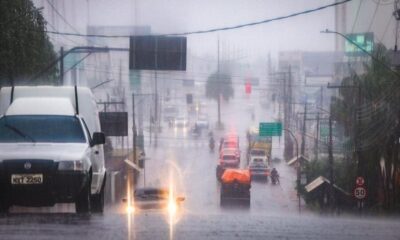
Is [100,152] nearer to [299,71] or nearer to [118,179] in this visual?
[118,179]

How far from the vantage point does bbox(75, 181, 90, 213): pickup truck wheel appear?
41.0 feet

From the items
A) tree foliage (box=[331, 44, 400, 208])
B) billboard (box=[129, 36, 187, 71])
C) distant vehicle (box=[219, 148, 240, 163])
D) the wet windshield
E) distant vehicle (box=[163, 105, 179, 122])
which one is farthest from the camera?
distant vehicle (box=[163, 105, 179, 122])

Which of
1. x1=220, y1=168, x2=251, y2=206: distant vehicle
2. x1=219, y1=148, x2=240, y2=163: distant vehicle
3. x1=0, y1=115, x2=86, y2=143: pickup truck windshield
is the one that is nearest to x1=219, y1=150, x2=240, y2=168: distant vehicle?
x1=219, y1=148, x2=240, y2=163: distant vehicle

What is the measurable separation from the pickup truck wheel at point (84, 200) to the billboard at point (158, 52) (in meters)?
19.3

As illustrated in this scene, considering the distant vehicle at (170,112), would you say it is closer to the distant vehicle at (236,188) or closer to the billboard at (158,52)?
the distant vehicle at (236,188)

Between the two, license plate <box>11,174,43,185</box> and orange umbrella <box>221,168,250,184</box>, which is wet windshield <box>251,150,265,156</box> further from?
license plate <box>11,174,43,185</box>

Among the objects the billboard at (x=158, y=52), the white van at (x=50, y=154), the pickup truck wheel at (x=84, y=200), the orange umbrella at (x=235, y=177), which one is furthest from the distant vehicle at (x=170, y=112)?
the pickup truck wheel at (x=84, y=200)

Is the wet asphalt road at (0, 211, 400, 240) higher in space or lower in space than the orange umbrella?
higher

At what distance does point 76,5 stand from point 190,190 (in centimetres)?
8474

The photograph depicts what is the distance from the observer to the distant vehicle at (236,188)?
1823 inches

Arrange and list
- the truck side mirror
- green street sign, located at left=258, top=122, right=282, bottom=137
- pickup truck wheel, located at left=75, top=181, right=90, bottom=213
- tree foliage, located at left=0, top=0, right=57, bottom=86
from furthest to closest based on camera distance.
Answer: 1. green street sign, located at left=258, top=122, right=282, bottom=137
2. tree foliage, located at left=0, top=0, right=57, bottom=86
3. the truck side mirror
4. pickup truck wheel, located at left=75, top=181, right=90, bottom=213

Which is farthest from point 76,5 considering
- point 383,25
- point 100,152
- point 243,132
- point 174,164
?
point 100,152

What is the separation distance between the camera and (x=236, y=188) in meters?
46.7

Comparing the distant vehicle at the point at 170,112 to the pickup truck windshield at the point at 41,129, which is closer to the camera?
the pickup truck windshield at the point at 41,129
